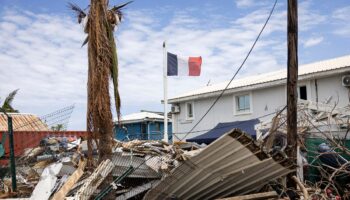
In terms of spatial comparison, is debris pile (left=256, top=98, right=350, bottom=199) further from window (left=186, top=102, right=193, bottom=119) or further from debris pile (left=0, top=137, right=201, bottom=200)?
window (left=186, top=102, right=193, bottom=119)

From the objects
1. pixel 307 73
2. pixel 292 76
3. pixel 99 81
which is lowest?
pixel 99 81

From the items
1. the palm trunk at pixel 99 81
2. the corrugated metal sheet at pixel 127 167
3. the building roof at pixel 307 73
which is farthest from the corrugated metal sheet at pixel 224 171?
the building roof at pixel 307 73

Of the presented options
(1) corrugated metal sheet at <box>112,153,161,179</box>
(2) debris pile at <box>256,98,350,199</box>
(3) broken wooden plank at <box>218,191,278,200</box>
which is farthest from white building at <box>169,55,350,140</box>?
(3) broken wooden plank at <box>218,191,278,200</box>

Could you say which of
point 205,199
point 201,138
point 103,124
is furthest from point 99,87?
point 201,138

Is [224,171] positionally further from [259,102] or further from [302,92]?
[259,102]

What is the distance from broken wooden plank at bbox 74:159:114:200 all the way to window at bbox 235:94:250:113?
541 inches

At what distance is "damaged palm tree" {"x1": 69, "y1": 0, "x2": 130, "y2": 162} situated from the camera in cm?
729

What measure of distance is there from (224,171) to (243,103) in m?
14.6

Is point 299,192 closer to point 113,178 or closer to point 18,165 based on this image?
point 113,178

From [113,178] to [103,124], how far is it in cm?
113

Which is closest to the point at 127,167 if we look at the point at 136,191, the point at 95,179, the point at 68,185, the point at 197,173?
the point at 136,191

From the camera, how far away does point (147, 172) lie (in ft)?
26.5

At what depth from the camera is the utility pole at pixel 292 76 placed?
7.83 m

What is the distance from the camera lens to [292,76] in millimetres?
8008
